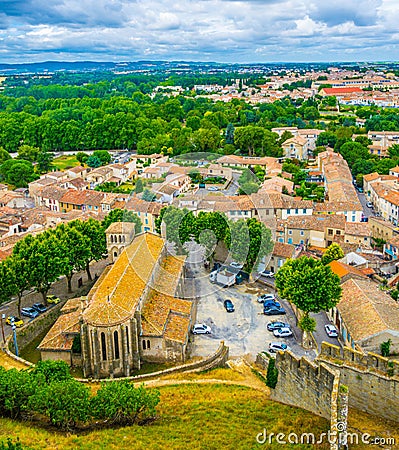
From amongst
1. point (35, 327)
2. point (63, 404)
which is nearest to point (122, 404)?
point (63, 404)

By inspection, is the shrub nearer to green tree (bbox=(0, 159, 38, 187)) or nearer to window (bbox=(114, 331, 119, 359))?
window (bbox=(114, 331, 119, 359))

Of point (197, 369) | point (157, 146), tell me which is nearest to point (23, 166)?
point (157, 146)

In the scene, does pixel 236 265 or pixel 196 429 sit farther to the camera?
pixel 236 265

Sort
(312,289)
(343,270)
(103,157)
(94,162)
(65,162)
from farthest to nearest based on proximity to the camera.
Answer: (65,162), (103,157), (94,162), (343,270), (312,289)

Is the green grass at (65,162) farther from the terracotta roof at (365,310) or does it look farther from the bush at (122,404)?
the bush at (122,404)

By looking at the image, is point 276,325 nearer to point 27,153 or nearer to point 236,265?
point 236,265

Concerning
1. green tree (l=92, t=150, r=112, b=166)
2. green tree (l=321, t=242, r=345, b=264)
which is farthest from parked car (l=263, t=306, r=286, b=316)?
green tree (l=92, t=150, r=112, b=166)

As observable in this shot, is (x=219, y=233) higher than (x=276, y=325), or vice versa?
A: (x=219, y=233)

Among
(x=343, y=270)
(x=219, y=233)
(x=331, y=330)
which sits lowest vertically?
(x=331, y=330)
